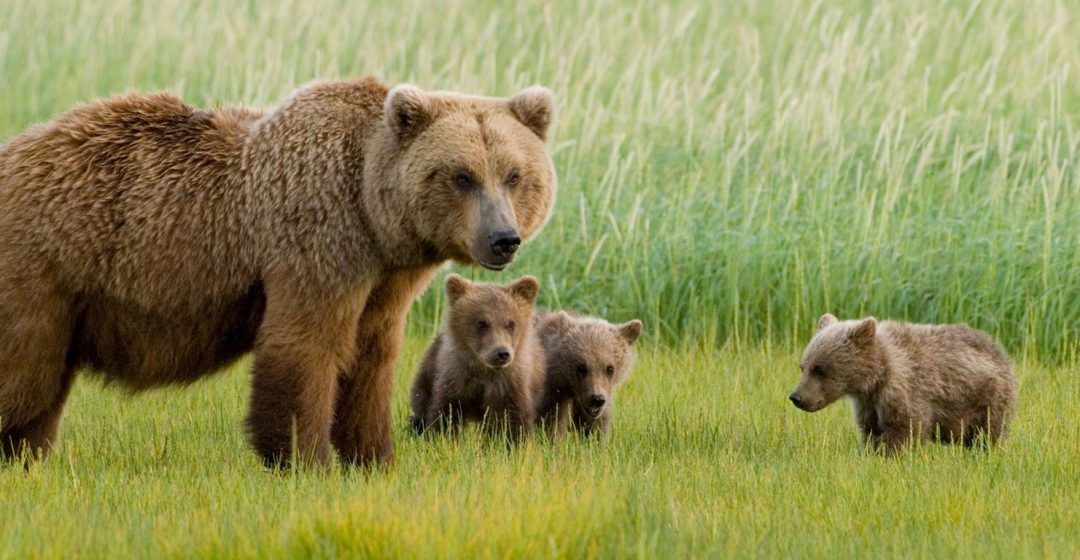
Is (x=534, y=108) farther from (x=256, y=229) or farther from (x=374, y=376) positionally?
(x=374, y=376)

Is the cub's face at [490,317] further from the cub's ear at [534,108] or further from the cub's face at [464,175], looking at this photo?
the cub's ear at [534,108]

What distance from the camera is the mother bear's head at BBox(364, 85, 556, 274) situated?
6090mm

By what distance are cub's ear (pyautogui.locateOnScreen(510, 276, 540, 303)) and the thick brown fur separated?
1335 mm

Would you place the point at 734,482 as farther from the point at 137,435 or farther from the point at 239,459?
the point at 137,435

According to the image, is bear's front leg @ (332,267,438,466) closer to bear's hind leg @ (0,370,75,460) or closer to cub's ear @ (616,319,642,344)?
bear's hind leg @ (0,370,75,460)

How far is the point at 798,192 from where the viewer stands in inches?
434

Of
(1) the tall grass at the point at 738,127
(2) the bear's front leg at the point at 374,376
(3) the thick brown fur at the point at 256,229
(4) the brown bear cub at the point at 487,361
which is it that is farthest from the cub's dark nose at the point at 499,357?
(1) the tall grass at the point at 738,127

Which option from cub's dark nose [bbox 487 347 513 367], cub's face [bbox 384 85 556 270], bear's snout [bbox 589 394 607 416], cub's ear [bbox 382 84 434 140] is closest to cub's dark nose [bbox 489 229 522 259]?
cub's face [bbox 384 85 556 270]

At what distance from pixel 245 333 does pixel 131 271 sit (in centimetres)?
55

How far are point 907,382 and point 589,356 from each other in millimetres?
1641

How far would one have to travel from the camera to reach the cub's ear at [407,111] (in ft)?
20.3

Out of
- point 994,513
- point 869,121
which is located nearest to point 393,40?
point 869,121

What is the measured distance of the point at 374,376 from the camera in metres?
6.78

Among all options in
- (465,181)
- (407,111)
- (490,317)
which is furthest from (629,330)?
(407,111)
